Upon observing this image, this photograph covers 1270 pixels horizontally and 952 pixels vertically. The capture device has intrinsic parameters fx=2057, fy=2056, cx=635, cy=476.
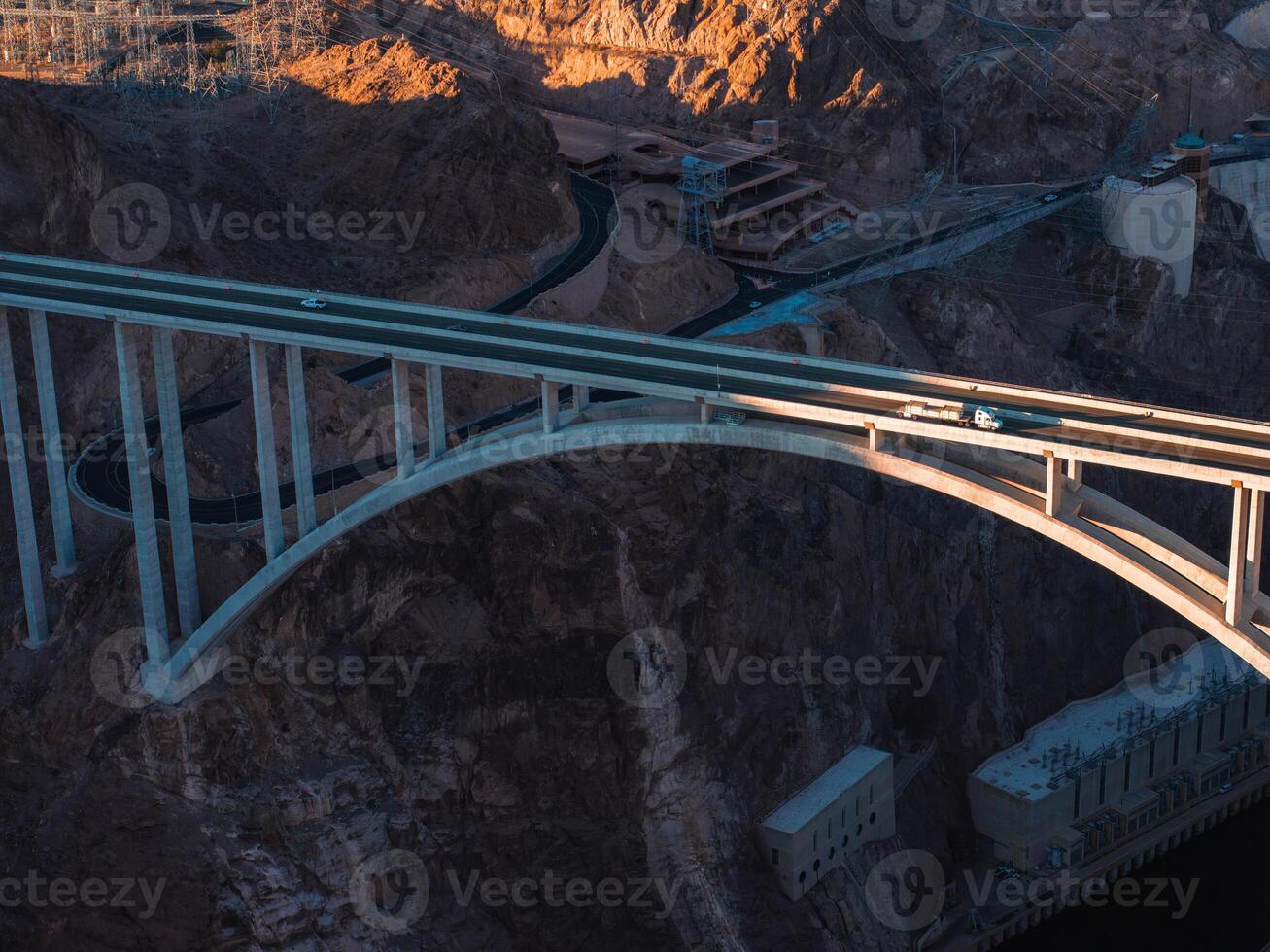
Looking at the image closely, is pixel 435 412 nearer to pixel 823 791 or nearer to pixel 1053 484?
pixel 1053 484

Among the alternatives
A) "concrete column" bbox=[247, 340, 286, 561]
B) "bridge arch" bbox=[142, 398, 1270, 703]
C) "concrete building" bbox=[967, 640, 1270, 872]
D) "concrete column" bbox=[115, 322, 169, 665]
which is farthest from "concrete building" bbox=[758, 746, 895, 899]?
"concrete column" bbox=[115, 322, 169, 665]

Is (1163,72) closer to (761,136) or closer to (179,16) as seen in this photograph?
(761,136)

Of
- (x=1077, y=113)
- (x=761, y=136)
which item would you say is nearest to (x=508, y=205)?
(x=761, y=136)

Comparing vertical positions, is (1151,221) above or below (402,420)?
below

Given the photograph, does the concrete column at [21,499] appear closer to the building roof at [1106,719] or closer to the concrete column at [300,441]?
the concrete column at [300,441]

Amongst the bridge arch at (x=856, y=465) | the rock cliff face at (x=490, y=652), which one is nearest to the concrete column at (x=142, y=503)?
the bridge arch at (x=856, y=465)

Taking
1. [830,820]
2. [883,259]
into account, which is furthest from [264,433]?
[883,259]
